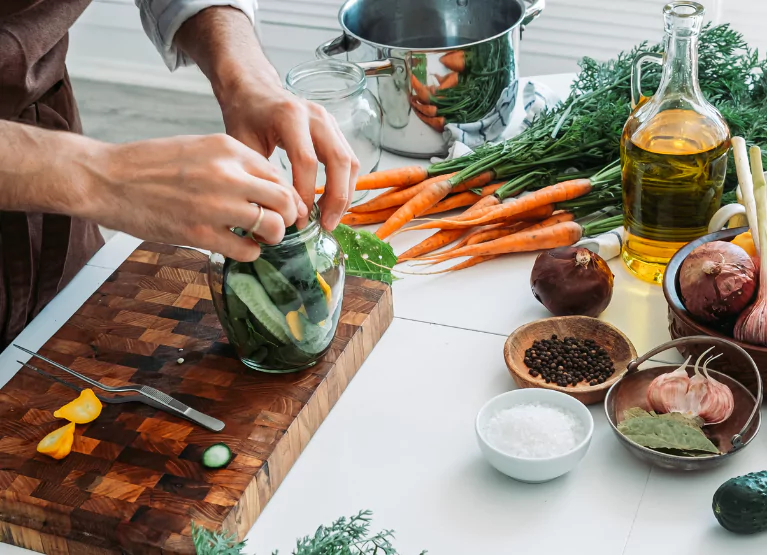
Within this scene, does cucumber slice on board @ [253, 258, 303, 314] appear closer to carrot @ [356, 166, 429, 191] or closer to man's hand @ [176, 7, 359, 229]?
man's hand @ [176, 7, 359, 229]

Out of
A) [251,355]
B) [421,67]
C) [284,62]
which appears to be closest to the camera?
[251,355]

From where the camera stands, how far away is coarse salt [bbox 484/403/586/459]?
105 centimetres

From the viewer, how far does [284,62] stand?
3.88 meters

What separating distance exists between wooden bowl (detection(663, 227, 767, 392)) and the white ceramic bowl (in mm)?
169

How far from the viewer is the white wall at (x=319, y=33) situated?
10.3 ft

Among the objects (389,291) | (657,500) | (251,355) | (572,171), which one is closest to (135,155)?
(251,355)

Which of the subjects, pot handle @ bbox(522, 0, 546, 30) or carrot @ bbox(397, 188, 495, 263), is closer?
carrot @ bbox(397, 188, 495, 263)

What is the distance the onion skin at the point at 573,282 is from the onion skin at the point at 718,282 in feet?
0.52

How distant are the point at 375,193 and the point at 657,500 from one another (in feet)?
2.85

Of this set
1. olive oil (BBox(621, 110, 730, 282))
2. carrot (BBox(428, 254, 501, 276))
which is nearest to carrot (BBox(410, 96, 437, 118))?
carrot (BBox(428, 254, 501, 276))

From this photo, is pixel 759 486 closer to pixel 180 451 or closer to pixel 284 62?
pixel 180 451

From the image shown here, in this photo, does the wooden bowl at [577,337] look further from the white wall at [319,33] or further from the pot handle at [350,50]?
the white wall at [319,33]

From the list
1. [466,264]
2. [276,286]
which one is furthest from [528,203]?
[276,286]

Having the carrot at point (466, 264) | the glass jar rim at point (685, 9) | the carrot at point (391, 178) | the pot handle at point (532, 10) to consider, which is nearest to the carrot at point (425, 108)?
the carrot at point (391, 178)
